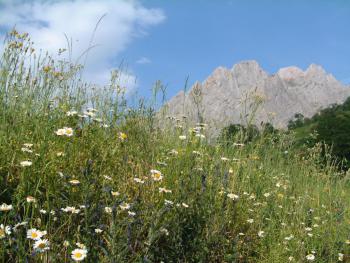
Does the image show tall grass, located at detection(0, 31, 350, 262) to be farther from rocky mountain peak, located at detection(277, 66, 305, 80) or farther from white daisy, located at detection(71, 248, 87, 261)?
rocky mountain peak, located at detection(277, 66, 305, 80)

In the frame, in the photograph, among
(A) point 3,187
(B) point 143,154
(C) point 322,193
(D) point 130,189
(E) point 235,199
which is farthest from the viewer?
(C) point 322,193

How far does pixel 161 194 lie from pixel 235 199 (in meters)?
0.75

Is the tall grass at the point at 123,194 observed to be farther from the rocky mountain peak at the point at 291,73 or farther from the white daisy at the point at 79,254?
the rocky mountain peak at the point at 291,73

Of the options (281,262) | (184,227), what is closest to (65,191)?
(184,227)

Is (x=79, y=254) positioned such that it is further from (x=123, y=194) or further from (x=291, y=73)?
(x=291, y=73)

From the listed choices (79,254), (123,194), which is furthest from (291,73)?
(79,254)

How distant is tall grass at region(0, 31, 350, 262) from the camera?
9.04 ft

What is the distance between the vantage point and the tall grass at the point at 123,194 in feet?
9.04

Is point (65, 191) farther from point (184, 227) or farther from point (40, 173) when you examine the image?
point (184, 227)

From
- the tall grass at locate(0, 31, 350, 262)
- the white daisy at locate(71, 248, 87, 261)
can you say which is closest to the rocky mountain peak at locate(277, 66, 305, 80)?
the tall grass at locate(0, 31, 350, 262)

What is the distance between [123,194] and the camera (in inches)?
137

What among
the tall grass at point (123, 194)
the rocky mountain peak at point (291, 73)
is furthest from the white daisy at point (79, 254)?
the rocky mountain peak at point (291, 73)

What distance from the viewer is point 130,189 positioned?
12.2ft

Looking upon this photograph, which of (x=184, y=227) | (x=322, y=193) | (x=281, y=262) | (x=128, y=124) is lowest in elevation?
(x=281, y=262)
